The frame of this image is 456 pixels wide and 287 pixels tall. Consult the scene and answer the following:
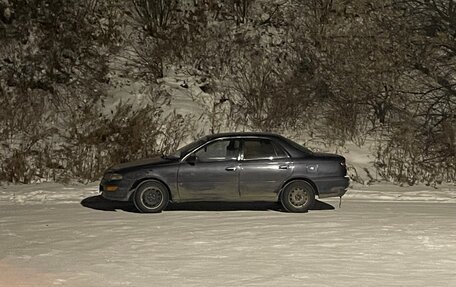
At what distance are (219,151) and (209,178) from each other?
620 millimetres

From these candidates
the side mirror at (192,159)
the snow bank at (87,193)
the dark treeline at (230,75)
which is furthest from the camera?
the dark treeline at (230,75)

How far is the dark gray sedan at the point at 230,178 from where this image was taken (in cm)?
1448

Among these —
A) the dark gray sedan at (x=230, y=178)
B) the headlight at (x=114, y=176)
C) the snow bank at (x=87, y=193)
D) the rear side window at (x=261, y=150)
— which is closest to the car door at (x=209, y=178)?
the dark gray sedan at (x=230, y=178)

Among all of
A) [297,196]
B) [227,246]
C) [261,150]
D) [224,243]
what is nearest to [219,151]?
[261,150]

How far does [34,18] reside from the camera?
82.6 ft

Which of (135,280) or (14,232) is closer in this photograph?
(135,280)

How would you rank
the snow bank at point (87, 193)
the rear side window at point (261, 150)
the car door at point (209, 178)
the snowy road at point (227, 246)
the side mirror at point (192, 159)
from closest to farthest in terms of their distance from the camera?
1. the snowy road at point (227, 246)
2. the car door at point (209, 178)
3. the side mirror at point (192, 159)
4. the rear side window at point (261, 150)
5. the snow bank at point (87, 193)

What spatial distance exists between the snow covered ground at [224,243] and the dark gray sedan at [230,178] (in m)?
0.36

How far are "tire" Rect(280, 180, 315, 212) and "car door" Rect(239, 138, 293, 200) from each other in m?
0.19

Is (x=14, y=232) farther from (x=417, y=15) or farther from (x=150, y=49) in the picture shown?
(x=417, y=15)

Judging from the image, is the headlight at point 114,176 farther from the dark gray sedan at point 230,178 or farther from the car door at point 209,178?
the car door at point 209,178

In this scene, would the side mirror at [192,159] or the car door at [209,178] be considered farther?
the side mirror at [192,159]

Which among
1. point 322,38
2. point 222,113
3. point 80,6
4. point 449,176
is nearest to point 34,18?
point 80,6

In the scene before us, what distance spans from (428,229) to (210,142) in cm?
444
